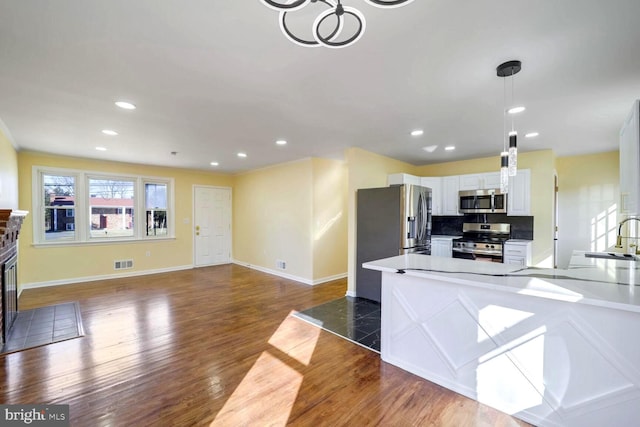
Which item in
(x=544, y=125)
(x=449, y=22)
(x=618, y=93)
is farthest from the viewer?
(x=544, y=125)

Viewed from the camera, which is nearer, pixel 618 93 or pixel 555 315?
pixel 555 315

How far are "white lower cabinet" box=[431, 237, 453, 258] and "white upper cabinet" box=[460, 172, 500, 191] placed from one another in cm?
105

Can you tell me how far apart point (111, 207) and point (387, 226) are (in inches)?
224

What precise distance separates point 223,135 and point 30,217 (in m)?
4.13

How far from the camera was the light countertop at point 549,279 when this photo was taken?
1569 millimetres

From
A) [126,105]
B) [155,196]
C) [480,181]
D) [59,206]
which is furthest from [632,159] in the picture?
[59,206]

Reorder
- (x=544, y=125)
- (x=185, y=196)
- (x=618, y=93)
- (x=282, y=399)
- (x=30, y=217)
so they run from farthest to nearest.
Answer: (x=185, y=196), (x=30, y=217), (x=544, y=125), (x=618, y=93), (x=282, y=399)

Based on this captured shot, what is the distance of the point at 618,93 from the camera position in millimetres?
2420

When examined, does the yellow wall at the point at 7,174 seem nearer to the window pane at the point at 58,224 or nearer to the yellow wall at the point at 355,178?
the window pane at the point at 58,224

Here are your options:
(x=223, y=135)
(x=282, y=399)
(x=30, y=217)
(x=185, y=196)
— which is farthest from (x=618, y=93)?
(x=30, y=217)

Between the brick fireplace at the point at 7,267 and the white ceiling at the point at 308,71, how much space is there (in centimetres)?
116

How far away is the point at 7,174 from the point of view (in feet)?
12.1

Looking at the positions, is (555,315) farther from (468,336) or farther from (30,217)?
(30,217)

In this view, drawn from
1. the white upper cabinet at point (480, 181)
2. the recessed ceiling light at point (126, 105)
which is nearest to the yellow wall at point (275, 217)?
the white upper cabinet at point (480, 181)
